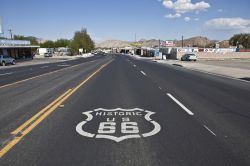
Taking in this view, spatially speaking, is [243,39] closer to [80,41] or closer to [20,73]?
[80,41]

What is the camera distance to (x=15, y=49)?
7019cm

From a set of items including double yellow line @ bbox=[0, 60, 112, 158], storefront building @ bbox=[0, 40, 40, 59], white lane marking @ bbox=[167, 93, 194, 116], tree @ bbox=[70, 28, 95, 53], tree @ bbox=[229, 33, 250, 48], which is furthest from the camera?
tree @ bbox=[229, 33, 250, 48]

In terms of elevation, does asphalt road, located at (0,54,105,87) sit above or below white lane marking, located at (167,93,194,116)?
below

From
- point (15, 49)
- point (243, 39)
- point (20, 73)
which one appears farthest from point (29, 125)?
point (243, 39)

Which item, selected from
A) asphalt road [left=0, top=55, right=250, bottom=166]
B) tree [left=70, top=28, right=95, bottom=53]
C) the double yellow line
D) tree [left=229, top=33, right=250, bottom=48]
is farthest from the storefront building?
tree [left=229, top=33, right=250, bottom=48]

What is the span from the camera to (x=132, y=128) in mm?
6902

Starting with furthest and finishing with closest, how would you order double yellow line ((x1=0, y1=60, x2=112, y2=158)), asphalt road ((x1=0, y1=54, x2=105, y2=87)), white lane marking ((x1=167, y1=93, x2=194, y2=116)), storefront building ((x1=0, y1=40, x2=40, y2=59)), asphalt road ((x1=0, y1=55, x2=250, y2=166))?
storefront building ((x1=0, y1=40, x2=40, y2=59)), asphalt road ((x1=0, y1=54, x2=105, y2=87)), white lane marking ((x1=167, y1=93, x2=194, y2=116)), double yellow line ((x1=0, y1=60, x2=112, y2=158)), asphalt road ((x1=0, y1=55, x2=250, y2=166))

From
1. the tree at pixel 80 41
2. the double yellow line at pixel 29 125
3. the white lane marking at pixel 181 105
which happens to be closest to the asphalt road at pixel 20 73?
the double yellow line at pixel 29 125

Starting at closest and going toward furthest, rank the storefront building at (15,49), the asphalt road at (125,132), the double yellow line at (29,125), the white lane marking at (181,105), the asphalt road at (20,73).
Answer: the asphalt road at (125,132) → the double yellow line at (29,125) → the white lane marking at (181,105) → the asphalt road at (20,73) → the storefront building at (15,49)

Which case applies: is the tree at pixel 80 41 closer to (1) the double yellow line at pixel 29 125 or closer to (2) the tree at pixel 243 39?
(2) the tree at pixel 243 39

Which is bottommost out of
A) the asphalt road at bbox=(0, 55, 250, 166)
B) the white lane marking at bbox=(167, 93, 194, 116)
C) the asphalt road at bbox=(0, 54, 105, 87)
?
the asphalt road at bbox=(0, 54, 105, 87)

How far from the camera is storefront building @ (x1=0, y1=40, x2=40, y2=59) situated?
61.2m

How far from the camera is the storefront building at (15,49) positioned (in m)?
61.2

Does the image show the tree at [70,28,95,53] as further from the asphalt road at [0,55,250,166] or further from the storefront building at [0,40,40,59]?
the asphalt road at [0,55,250,166]
